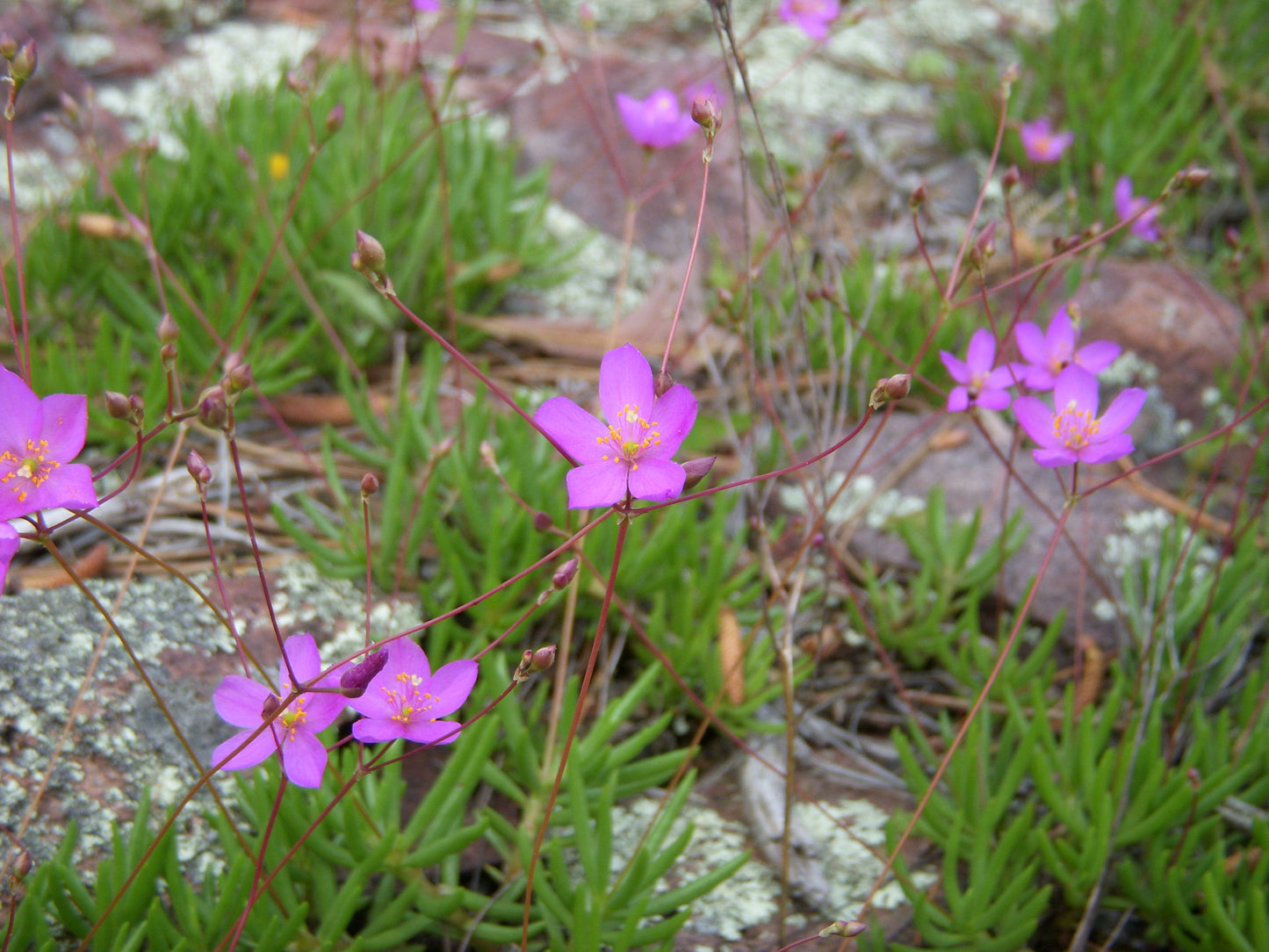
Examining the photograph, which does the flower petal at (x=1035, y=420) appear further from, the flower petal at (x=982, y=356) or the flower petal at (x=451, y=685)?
the flower petal at (x=451, y=685)

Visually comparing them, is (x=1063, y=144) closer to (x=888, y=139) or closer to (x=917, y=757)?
(x=888, y=139)

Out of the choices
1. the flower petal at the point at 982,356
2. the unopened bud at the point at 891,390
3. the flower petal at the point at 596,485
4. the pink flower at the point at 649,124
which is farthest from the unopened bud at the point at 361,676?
the pink flower at the point at 649,124

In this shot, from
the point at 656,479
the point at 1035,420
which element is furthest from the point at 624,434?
the point at 1035,420

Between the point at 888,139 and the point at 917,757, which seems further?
the point at 888,139

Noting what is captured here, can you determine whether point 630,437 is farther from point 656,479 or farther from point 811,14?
point 811,14

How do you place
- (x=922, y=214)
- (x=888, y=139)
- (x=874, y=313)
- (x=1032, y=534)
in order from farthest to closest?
(x=888, y=139)
(x=922, y=214)
(x=874, y=313)
(x=1032, y=534)

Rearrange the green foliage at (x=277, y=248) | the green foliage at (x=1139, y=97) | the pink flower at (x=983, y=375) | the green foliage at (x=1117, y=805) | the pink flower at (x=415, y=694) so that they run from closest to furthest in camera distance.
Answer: the pink flower at (x=415, y=694)
the green foliage at (x=1117, y=805)
the pink flower at (x=983, y=375)
the green foliage at (x=277, y=248)
the green foliage at (x=1139, y=97)

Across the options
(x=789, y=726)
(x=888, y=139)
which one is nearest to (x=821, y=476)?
(x=789, y=726)
